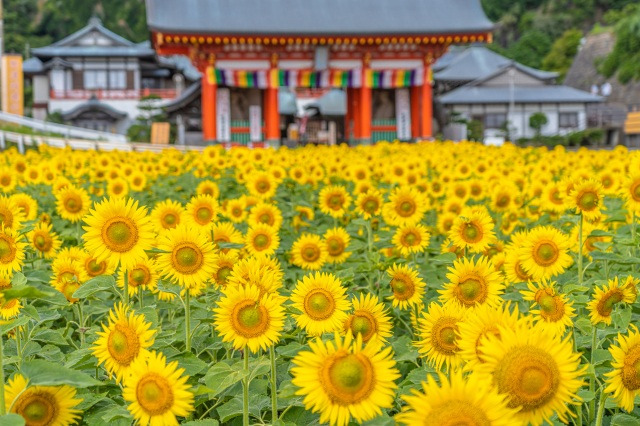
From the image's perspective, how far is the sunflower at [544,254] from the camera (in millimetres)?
2670

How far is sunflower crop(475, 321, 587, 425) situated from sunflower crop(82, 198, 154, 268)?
1.20m

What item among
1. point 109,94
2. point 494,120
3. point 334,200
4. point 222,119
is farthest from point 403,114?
point 109,94

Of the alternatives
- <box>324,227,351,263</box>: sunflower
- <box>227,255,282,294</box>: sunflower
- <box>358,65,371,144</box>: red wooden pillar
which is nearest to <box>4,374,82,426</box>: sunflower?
<box>227,255,282,294</box>: sunflower

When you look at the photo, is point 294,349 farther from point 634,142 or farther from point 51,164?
point 634,142

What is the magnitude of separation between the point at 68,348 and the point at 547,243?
1923 millimetres

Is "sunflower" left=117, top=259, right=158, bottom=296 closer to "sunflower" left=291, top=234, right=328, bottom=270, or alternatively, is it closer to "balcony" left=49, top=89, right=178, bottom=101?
"sunflower" left=291, top=234, right=328, bottom=270

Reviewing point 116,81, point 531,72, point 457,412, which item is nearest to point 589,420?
point 457,412

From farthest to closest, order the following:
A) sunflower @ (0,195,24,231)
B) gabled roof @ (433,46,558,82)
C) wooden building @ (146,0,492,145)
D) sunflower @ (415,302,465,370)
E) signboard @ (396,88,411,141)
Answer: gabled roof @ (433,46,558,82) → signboard @ (396,88,411,141) → wooden building @ (146,0,492,145) → sunflower @ (0,195,24,231) → sunflower @ (415,302,465,370)

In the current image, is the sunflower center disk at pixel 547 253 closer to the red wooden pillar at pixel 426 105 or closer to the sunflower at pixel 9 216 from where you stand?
the sunflower at pixel 9 216

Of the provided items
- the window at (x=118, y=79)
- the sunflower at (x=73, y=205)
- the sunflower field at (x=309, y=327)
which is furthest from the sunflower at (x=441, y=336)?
the window at (x=118, y=79)

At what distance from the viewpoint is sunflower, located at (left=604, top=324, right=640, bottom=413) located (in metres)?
1.59

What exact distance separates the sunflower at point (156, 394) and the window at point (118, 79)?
136ft

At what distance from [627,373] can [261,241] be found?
1.89 metres

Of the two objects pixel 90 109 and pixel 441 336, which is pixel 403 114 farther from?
pixel 90 109
